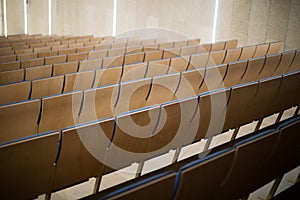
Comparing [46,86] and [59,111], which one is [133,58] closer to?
[46,86]

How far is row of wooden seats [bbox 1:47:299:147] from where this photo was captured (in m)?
1.36

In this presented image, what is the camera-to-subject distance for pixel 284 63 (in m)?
2.42

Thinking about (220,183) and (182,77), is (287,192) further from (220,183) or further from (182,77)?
(182,77)

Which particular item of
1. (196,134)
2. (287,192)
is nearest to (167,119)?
(196,134)

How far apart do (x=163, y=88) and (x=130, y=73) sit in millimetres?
426

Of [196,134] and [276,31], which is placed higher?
[276,31]

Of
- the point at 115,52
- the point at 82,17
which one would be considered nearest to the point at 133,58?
the point at 115,52

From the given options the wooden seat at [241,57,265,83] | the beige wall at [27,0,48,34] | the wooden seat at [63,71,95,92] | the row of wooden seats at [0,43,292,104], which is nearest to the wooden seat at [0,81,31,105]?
the row of wooden seats at [0,43,292,104]

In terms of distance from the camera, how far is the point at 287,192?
44.1 inches

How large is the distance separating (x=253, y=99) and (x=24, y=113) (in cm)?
102

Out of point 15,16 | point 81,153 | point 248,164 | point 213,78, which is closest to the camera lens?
point 248,164

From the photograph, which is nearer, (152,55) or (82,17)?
(152,55)

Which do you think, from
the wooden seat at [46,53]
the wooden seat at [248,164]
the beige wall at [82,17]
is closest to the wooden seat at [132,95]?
the wooden seat at [248,164]

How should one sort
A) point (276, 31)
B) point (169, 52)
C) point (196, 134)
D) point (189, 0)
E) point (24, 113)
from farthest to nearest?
point (189, 0) < point (276, 31) < point (169, 52) < point (196, 134) < point (24, 113)
